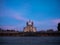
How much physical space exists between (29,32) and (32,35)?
461mm

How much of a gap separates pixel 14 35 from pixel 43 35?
2923 mm

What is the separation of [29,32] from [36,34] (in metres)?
0.73

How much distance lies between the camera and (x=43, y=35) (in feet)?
56.7

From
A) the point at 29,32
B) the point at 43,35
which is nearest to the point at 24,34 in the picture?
the point at 29,32

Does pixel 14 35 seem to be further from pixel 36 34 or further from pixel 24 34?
pixel 36 34

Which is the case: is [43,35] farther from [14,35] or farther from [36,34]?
[14,35]

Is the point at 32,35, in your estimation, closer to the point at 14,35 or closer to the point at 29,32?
the point at 29,32

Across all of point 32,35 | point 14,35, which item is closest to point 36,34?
point 32,35

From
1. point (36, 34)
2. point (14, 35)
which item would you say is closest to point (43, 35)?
point (36, 34)

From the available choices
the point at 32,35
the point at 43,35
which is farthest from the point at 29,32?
the point at 43,35

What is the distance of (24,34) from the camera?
55.4 ft

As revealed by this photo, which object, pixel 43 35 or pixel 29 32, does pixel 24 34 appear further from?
pixel 43 35

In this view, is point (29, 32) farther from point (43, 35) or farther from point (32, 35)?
point (43, 35)

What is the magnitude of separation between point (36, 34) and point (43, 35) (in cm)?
103
